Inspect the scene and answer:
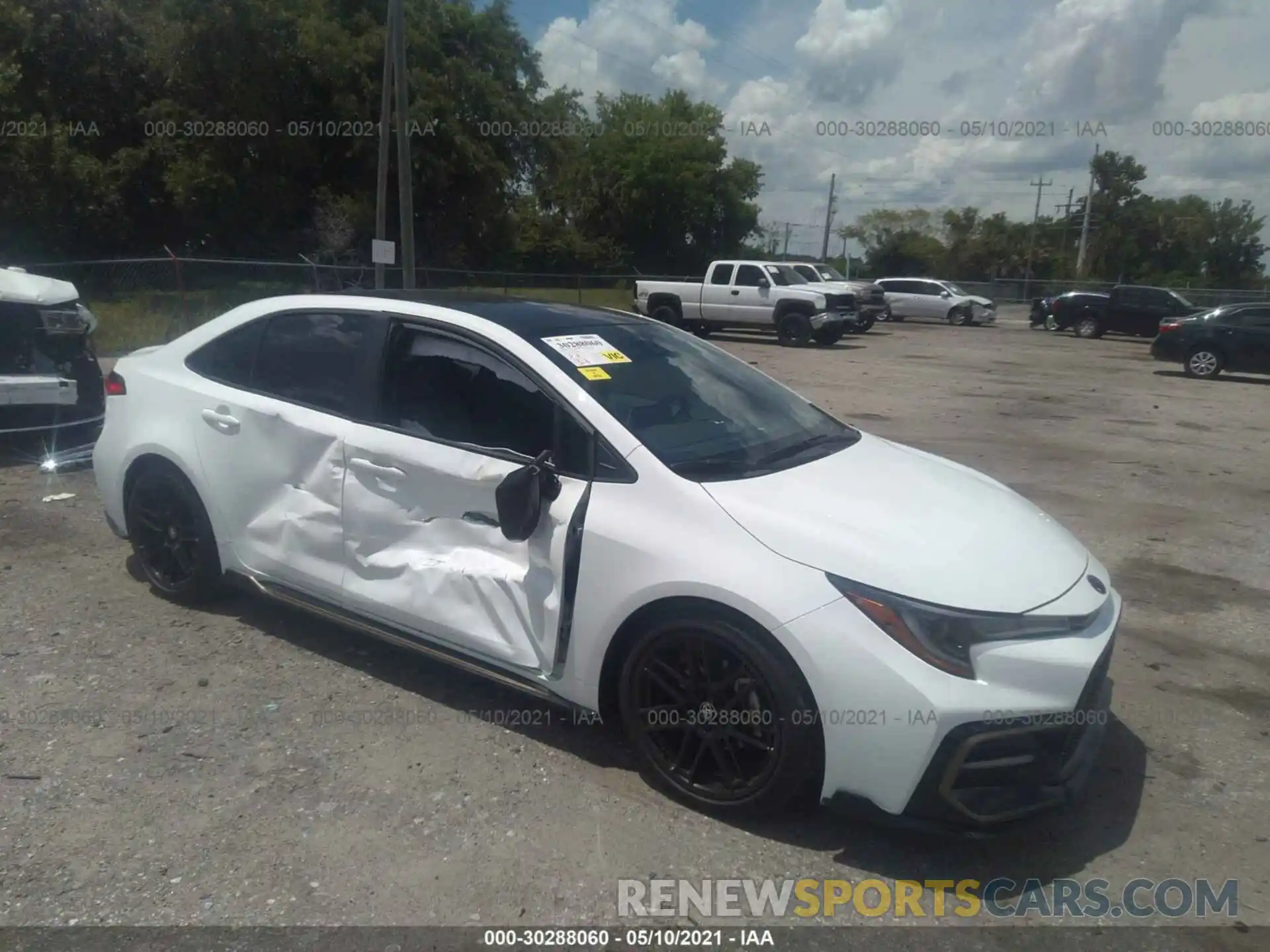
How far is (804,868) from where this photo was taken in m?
3.16

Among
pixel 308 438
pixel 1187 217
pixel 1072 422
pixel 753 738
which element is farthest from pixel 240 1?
pixel 1187 217

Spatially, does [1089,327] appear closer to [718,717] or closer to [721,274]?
[721,274]

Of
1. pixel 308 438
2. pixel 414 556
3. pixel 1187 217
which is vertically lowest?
pixel 414 556

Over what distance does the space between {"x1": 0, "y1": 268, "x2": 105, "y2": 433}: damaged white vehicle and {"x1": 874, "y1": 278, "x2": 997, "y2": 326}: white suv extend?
31395mm

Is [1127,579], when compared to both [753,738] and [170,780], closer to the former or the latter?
[753,738]

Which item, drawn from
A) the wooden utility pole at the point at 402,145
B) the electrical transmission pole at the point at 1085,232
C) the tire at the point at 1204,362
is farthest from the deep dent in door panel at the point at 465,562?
the electrical transmission pole at the point at 1085,232

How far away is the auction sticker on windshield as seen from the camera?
396 cm

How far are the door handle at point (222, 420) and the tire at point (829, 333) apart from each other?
1990 centimetres

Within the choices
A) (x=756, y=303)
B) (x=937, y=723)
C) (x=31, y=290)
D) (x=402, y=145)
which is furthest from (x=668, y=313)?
(x=937, y=723)

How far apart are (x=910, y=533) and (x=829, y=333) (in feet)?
68.0

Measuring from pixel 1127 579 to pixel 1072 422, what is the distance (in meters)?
7.06

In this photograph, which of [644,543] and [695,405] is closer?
[644,543]

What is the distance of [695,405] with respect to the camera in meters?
4.10

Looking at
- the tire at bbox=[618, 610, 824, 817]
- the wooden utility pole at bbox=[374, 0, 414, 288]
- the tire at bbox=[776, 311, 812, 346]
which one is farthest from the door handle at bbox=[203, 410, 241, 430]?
the tire at bbox=[776, 311, 812, 346]
